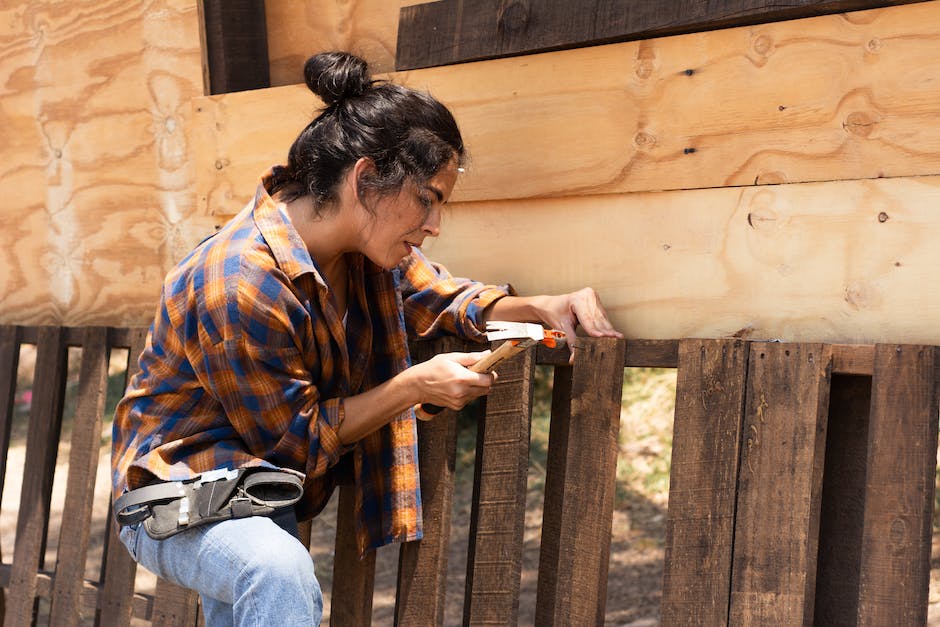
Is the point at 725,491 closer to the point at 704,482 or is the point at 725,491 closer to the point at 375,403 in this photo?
the point at 704,482

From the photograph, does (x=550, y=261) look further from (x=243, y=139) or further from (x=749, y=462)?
(x=243, y=139)

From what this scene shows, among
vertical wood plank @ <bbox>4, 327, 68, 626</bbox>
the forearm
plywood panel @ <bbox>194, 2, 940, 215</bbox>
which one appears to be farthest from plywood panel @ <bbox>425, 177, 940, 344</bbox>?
vertical wood plank @ <bbox>4, 327, 68, 626</bbox>

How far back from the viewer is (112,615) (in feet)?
11.3

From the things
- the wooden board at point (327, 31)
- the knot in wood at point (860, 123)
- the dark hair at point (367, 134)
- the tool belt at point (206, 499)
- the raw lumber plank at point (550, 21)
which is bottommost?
the tool belt at point (206, 499)

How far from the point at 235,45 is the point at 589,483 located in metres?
1.73

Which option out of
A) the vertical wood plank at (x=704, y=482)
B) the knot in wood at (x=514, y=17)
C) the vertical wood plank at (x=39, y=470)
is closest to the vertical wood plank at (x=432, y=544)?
the vertical wood plank at (x=704, y=482)

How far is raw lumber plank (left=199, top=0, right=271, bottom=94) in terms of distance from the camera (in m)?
3.27

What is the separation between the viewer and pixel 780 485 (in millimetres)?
2199

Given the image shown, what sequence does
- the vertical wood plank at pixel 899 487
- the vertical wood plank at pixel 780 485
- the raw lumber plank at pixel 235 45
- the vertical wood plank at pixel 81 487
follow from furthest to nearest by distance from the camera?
the vertical wood plank at pixel 81 487
the raw lumber plank at pixel 235 45
the vertical wood plank at pixel 780 485
the vertical wood plank at pixel 899 487

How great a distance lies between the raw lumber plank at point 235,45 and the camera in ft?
10.7

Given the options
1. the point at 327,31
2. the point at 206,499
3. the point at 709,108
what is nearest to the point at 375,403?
the point at 206,499

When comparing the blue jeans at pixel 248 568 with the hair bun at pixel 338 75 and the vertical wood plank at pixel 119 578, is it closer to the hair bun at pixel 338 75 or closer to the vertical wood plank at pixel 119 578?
the hair bun at pixel 338 75

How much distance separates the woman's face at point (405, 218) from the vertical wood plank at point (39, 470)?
5.77ft

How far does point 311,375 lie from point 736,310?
931 mm
